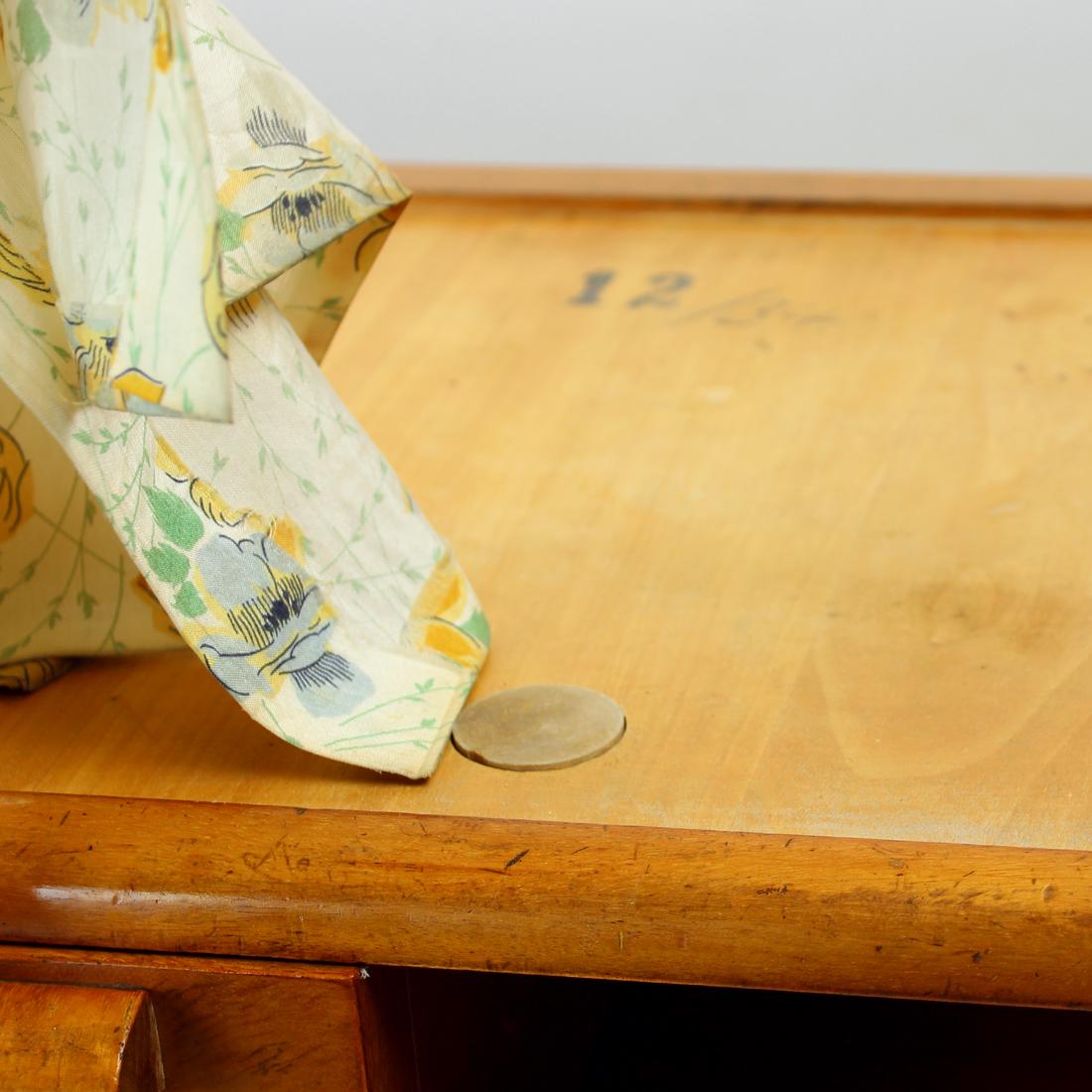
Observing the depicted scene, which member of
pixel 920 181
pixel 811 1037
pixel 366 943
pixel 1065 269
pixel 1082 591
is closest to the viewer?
pixel 366 943

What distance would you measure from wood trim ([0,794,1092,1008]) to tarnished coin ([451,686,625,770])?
4 centimetres

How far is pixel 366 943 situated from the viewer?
397mm

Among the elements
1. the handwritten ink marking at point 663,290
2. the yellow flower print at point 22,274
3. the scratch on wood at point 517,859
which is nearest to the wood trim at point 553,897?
the scratch on wood at point 517,859

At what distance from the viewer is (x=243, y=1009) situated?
1.34 ft

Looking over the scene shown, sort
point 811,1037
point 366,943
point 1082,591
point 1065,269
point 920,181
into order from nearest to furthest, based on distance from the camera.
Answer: point 366,943
point 1082,591
point 811,1037
point 1065,269
point 920,181

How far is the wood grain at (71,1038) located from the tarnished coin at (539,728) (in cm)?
11

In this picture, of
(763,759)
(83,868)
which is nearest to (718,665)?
(763,759)

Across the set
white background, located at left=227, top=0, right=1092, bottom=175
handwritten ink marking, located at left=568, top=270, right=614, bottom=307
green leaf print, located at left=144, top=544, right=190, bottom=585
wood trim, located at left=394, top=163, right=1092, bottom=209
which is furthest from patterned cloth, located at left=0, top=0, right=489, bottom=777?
white background, located at left=227, top=0, right=1092, bottom=175

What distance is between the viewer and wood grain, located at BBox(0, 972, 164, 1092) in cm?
39

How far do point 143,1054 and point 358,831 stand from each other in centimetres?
8

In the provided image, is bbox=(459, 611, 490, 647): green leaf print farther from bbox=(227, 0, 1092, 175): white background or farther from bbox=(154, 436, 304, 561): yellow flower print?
bbox=(227, 0, 1092, 175): white background

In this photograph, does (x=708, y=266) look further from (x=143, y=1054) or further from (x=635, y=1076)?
(x=143, y=1054)

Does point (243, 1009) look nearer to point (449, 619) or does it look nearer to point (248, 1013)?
point (248, 1013)

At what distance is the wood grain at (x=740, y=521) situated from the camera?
426 mm
